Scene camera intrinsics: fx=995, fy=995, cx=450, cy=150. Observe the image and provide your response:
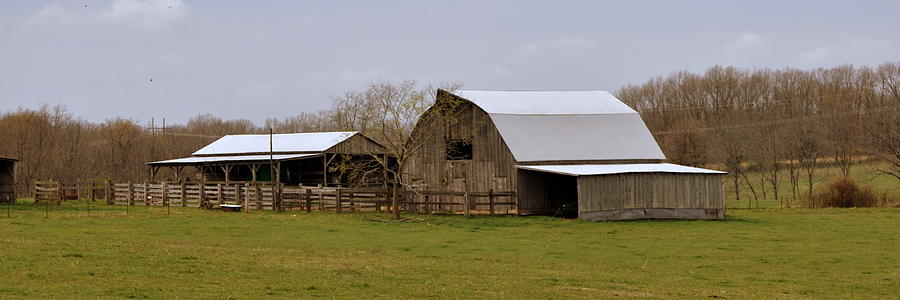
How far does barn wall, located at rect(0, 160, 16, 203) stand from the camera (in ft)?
157

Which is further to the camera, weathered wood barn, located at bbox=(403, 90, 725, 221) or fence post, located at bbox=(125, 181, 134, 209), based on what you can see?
fence post, located at bbox=(125, 181, 134, 209)

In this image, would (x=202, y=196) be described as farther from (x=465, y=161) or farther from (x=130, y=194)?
(x=465, y=161)

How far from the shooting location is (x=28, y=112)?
3376 inches

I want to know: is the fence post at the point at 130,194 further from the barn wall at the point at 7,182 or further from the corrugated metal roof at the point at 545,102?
the corrugated metal roof at the point at 545,102

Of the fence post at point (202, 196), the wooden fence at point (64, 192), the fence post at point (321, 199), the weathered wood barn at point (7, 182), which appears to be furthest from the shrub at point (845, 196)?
the weathered wood barn at point (7, 182)

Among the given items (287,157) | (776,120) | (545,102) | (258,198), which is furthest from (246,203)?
(776,120)

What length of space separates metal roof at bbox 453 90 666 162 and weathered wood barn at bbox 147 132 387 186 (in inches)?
396

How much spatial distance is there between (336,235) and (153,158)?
60.8 m

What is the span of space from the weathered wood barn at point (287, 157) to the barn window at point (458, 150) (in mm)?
9268

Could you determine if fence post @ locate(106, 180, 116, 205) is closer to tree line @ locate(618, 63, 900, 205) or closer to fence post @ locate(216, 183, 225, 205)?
fence post @ locate(216, 183, 225, 205)

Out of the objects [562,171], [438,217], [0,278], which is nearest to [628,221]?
[562,171]

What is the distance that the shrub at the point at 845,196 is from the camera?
5128cm

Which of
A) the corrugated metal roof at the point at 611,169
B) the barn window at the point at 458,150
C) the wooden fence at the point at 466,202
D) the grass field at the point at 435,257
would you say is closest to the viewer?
the grass field at the point at 435,257

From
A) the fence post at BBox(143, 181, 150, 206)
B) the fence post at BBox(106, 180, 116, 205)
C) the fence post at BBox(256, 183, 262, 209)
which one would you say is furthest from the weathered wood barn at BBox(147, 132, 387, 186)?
the fence post at BBox(256, 183, 262, 209)
